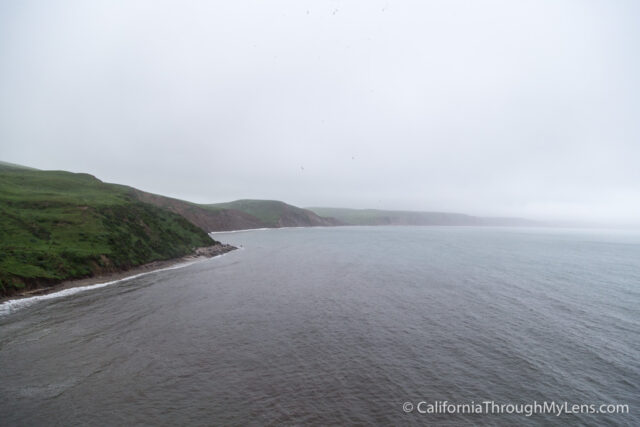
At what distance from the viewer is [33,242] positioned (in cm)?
4066

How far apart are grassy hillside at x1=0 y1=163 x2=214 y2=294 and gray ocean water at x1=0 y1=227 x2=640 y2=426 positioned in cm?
737

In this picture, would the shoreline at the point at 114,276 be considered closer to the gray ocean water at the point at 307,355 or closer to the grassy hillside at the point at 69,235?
the grassy hillside at the point at 69,235

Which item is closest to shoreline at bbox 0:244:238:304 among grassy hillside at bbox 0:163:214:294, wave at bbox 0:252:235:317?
wave at bbox 0:252:235:317

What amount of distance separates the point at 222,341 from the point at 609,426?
25.9m

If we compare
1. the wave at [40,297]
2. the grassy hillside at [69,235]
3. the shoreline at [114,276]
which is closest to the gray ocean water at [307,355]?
the wave at [40,297]

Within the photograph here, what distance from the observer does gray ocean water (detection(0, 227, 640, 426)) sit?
15.4 metres

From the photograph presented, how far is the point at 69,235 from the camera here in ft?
154

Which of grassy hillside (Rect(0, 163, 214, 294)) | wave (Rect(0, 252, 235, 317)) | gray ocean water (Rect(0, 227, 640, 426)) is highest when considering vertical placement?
grassy hillside (Rect(0, 163, 214, 294))

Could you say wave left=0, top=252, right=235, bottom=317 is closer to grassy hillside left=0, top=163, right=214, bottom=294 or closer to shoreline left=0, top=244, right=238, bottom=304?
shoreline left=0, top=244, right=238, bottom=304

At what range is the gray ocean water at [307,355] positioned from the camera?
50.4ft

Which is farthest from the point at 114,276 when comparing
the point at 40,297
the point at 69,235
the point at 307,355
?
the point at 307,355

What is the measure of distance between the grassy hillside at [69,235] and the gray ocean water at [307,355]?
7367 mm

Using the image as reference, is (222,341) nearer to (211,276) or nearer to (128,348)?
(128,348)

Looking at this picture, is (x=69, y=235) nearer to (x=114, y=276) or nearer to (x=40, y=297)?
(x=114, y=276)
